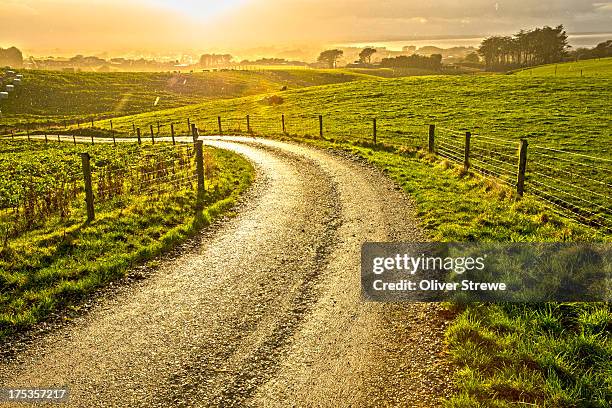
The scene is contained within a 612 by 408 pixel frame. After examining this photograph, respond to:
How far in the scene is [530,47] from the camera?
14625 cm

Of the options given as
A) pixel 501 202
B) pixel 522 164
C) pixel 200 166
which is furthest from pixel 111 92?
pixel 501 202

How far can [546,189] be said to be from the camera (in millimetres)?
19281

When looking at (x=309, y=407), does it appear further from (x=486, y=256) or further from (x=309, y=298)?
(x=486, y=256)

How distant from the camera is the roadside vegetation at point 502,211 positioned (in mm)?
5406

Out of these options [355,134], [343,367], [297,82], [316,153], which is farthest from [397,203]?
[297,82]

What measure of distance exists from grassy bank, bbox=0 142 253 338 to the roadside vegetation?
6943mm

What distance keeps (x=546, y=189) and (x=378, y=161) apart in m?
7.66

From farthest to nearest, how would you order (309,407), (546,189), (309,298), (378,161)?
(378,161) < (546,189) < (309,298) < (309,407)

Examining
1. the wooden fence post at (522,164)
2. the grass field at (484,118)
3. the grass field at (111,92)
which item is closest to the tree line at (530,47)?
the grass field at (111,92)

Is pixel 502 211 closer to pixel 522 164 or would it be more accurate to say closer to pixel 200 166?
pixel 522 164

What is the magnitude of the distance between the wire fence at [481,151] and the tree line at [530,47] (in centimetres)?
12840

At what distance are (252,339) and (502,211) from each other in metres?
8.80

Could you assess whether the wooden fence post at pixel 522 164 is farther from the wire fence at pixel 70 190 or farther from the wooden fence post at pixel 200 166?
the wire fence at pixel 70 190

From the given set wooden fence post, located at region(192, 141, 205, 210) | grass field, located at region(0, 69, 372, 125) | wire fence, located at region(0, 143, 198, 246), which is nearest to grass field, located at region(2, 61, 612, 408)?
wooden fence post, located at region(192, 141, 205, 210)
